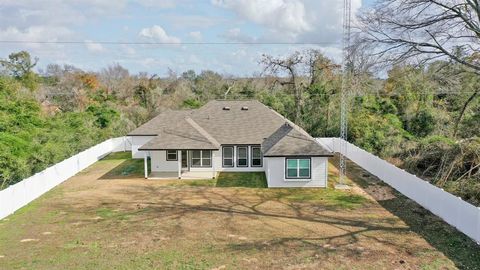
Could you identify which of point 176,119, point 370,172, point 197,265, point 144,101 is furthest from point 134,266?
point 144,101

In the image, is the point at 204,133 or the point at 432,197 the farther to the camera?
the point at 204,133

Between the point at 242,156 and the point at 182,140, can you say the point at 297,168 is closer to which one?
the point at 242,156

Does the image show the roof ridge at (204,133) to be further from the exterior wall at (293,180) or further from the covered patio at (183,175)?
the exterior wall at (293,180)

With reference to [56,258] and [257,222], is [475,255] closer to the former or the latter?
[257,222]

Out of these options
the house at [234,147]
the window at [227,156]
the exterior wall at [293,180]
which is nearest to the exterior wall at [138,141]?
the house at [234,147]

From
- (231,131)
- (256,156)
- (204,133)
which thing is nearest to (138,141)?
(204,133)

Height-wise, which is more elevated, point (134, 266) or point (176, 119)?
point (176, 119)
